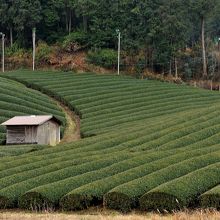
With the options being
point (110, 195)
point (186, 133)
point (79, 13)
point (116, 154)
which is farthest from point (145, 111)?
point (79, 13)

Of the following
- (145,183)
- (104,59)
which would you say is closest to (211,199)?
(145,183)

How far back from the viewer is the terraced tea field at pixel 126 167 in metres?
22.5

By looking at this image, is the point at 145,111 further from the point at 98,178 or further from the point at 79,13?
the point at 79,13

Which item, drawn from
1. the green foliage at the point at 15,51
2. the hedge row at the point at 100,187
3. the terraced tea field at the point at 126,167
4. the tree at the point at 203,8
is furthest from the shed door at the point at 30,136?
the green foliage at the point at 15,51

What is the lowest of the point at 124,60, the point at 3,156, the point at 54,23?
the point at 3,156

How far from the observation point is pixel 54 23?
296 ft

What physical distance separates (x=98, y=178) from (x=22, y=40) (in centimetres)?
6530

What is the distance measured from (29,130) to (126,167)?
57.7 ft

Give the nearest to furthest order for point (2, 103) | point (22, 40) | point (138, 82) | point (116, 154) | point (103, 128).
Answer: point (116, 154)
point (103, 128)
point (2, 103)
point (138, 82)
point (22, 40)

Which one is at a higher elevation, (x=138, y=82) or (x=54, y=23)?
(x=54, y=23)

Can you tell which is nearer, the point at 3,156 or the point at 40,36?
the point at 3,156

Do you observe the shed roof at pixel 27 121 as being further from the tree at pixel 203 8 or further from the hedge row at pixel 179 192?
the tree at pixel 203 8

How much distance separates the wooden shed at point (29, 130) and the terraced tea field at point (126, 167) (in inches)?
120

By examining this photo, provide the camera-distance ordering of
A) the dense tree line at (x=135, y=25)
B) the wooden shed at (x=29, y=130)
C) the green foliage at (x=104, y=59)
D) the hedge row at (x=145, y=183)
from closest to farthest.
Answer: the hedge row at (x=145, y=183)
the wooden shed at (x=29, y=130)
the dense tree line at (x=135, y=25)
the green foliage at (x=104, y=59)
